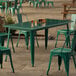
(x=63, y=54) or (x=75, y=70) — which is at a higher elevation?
(x=63, y=54)

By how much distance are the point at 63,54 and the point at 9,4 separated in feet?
51.4

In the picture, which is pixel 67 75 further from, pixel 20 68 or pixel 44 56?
pixel 44 56

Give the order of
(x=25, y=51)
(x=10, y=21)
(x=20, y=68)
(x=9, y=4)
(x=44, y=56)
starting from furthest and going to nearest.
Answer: (x=9, y=4) < (x=10, y=21) < (x=25, y=51) < (x=44, y=56) < (x=20, y=68)

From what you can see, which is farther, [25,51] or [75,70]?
[25,51]

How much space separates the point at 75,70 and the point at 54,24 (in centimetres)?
138

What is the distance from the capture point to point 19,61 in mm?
6754

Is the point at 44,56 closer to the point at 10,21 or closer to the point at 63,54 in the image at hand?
the point at 63,54

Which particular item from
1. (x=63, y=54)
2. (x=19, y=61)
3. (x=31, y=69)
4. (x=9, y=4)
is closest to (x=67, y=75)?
(x=63, y=54)

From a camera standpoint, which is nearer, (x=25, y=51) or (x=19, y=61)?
(x=19, y=61)

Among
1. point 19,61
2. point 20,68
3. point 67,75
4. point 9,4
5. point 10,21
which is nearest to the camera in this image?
point 67,75

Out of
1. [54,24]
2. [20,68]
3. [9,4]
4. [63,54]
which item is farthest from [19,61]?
[9,4]

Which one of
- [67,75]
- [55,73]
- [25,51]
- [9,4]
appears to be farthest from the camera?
[9,4]

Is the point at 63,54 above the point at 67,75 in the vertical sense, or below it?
above

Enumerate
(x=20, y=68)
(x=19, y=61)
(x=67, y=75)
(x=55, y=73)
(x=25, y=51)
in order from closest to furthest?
(x=67, y=75), (x=55, y=73), (x=20, y=68), (x=19, y=61), (x=25, y=51)
